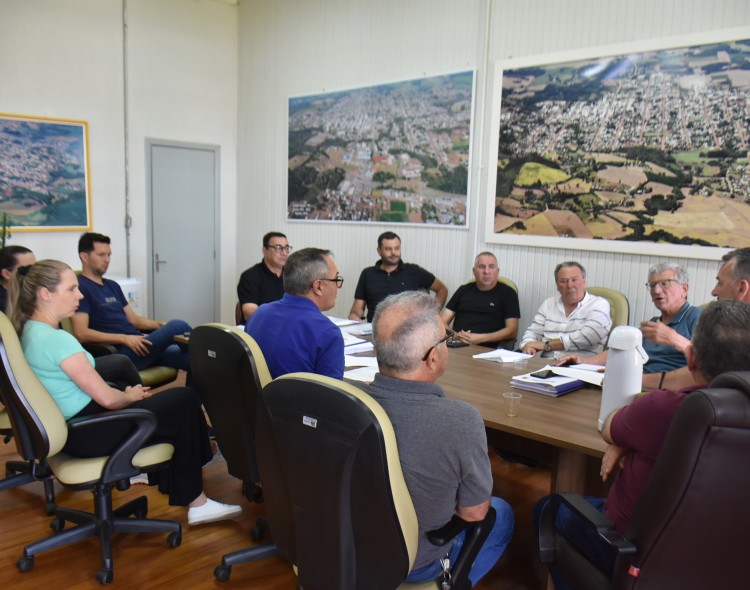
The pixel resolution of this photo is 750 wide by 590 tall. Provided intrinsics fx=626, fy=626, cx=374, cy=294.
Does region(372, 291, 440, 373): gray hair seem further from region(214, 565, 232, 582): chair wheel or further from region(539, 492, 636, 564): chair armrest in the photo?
region(214, 565, 232, 582): chair wheel

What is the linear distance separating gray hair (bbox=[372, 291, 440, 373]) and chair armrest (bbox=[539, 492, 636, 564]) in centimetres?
58

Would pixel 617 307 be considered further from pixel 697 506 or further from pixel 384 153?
pixel 697 506

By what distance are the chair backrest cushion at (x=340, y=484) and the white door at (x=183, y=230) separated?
511 centimetres

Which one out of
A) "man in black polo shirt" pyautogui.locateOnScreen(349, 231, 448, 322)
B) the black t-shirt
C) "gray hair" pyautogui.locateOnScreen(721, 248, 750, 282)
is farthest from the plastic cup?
"man in black polo shirt" pyautogui.locateOnScreen(349, 231, 448, 322)

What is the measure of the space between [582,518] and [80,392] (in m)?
1.87

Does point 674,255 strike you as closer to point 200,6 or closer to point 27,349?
point 27,349

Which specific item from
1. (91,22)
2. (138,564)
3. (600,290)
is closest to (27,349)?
(138,564)

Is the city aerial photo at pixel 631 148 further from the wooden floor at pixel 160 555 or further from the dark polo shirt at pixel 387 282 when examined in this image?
the wooden floor at pixel 160 555

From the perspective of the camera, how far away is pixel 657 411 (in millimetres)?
1543

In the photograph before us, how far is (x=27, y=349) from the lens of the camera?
92.7 inches

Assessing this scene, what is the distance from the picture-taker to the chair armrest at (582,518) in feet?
4.75

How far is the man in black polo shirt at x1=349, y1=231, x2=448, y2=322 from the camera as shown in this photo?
4.88 meters

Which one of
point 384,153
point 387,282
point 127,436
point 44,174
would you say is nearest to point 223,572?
point 127,436

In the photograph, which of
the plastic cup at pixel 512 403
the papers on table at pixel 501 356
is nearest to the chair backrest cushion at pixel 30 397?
the plastic cup at pixel 512 403
